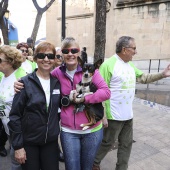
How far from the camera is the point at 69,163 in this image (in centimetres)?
246

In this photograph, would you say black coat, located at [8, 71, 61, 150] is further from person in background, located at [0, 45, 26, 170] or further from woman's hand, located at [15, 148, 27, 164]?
person in background, located at [0, 45, 26, 170]

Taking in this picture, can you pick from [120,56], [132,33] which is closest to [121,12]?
[132,33]

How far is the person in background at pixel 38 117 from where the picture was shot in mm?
2104

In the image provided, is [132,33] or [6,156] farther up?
[132,33]

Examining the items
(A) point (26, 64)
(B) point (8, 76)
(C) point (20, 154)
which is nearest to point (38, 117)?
(C) point (20, 154)

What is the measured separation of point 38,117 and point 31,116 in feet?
0.22

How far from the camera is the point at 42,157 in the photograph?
2.32 meters

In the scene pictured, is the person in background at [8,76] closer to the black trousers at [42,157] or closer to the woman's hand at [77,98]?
the black trousers at [42,157]

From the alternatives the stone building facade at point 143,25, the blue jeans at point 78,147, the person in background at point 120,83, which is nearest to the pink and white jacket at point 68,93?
the blue jeans at point 78,147

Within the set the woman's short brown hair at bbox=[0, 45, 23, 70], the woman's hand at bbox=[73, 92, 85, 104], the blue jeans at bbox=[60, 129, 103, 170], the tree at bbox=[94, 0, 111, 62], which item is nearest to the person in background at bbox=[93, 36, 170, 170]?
the blue jeans at bbox=[60, 129, 103, 170]

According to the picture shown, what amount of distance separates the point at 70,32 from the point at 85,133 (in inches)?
867

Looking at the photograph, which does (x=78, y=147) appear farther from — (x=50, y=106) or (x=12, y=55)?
(x=12, y=55)

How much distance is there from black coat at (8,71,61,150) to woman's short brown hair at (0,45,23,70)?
607 millimetres

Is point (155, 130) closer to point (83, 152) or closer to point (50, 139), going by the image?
point (83, 152)
